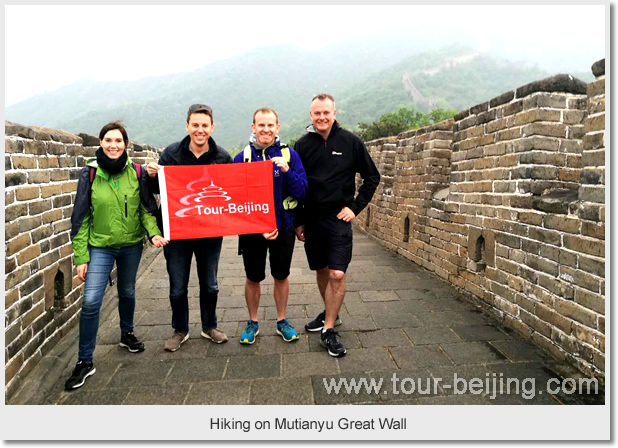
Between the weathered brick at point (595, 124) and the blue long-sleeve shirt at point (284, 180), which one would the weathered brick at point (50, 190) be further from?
the weathered brick at point (595, 124)

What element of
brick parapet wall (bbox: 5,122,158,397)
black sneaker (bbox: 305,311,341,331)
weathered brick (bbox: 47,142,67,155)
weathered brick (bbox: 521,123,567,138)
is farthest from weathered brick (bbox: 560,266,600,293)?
weathered brick (bbox: 47,142,67,155)

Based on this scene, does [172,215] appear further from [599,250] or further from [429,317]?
[599,250]

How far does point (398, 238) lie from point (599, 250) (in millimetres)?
4764

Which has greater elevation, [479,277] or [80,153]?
[80,153]

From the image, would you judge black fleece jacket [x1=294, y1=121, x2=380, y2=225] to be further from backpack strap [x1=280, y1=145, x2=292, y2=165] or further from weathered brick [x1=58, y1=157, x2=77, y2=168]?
weathered brick [x1=58, y1=157, x2=77, y2=168]

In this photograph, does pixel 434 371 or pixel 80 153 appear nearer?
pixel 434 371

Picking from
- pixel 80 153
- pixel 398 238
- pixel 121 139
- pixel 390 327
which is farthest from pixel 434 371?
pixel 398 238

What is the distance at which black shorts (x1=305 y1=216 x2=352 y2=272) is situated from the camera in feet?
11.4

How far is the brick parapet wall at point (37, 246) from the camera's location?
9.47ft

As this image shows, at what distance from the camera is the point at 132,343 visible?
344 centimetres

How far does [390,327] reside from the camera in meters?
3.96

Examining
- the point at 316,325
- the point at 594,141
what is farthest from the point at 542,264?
the point at 316,325

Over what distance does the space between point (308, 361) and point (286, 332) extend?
0.46 meters

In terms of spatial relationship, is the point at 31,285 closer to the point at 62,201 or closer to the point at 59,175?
the point at 62,201
